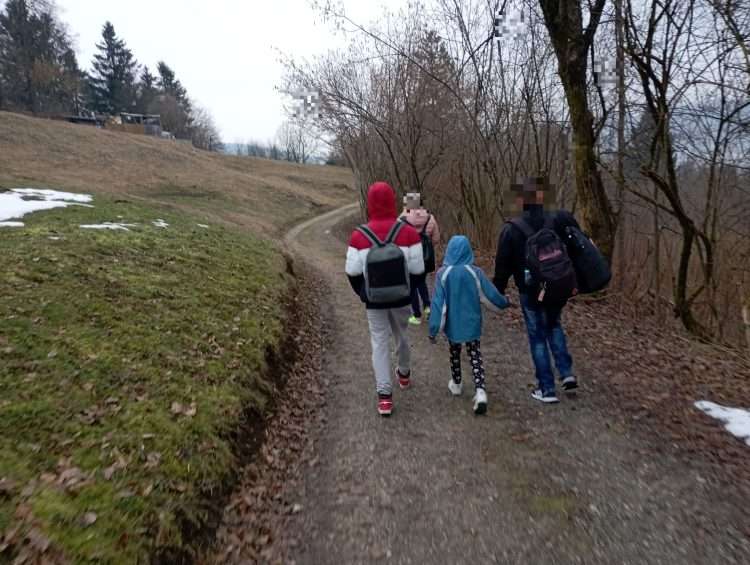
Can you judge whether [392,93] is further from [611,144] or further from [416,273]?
[416,273]

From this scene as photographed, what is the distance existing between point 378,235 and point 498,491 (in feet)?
7.77

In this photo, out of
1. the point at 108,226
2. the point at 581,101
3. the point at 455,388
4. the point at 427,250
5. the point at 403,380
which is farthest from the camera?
the point at 108,226

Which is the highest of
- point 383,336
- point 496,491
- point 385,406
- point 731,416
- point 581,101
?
point 581,101

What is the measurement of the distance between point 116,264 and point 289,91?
1086 cm

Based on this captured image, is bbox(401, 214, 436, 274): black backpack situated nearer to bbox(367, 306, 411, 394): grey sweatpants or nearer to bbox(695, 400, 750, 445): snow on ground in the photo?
bbox(367, 306, 411, 394): grey sweatpants

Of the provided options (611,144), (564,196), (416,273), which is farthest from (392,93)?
(416,273)

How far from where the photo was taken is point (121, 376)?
4.38m

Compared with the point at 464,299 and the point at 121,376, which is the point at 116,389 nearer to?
the point at 121,376

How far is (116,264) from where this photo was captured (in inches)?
298

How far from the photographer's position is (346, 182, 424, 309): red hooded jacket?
429 cm

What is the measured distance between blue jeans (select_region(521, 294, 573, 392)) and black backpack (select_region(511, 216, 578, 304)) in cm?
24

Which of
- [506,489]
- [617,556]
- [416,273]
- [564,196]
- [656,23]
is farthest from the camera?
[564,196]

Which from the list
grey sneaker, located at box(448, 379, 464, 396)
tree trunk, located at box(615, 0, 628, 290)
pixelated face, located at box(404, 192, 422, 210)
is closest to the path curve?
grey sneaker, located at box(448, 379, 464, 396)

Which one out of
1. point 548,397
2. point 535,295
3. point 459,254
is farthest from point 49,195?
point 548,397
